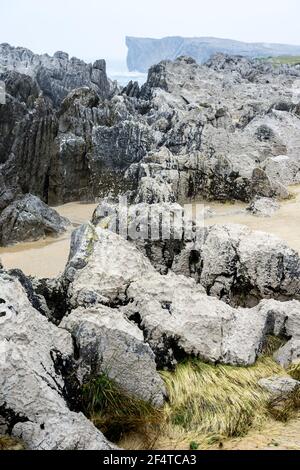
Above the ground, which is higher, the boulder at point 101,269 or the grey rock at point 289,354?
the boulder at point 101,269

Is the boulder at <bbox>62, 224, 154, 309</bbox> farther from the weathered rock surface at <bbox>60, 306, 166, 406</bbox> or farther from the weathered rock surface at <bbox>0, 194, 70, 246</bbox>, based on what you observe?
the weathered rock surface at <bbox>0, 194, 70, 246</bbox>

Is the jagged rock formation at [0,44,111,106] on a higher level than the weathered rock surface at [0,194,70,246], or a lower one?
higher

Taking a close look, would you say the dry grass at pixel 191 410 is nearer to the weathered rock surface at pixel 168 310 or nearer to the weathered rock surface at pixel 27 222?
the weathered rock surface at pixel 168 310

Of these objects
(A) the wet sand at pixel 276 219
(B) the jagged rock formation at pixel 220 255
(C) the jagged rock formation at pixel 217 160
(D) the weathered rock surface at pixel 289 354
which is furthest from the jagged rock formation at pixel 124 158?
(D) the weathered rock surface at pixel 289 354

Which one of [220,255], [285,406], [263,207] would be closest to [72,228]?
[263,207]

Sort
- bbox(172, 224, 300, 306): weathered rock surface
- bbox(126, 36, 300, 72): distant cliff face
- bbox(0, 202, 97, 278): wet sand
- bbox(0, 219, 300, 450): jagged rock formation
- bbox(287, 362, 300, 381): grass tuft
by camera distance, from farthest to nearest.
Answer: bbox(126, 36, 300, 72): distant cliff face
bbox(0, 202, 97, 278): wet sand
bbox(172, 224, 300, 306): weathered rock surface
bbox(287, 362, 300, 381): grass tuft
bbox(0, 219, 300, 450): jagged rock formation

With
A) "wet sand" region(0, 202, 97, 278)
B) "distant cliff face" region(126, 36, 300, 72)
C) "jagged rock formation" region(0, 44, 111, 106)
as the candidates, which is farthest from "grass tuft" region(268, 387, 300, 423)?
"distant cliff face" region(126, 36, 300, 72)
